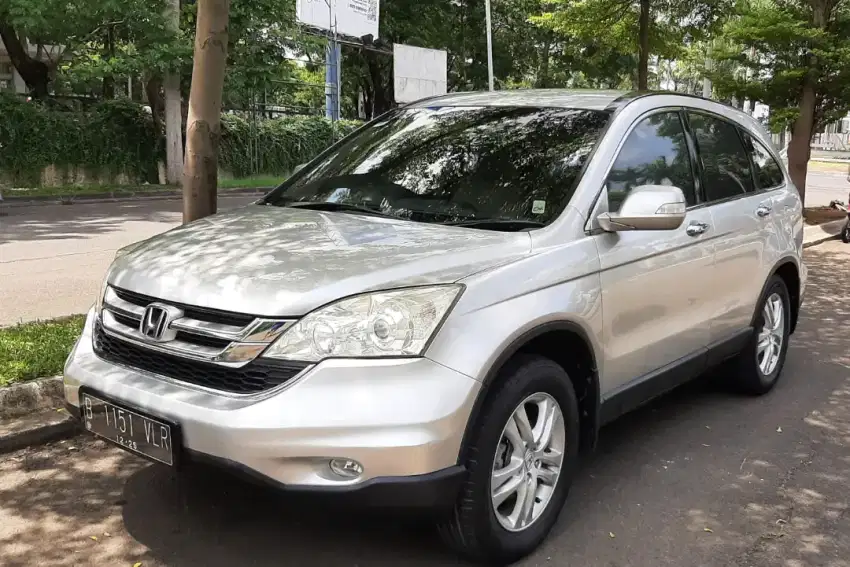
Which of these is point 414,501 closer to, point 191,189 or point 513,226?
point 513,226

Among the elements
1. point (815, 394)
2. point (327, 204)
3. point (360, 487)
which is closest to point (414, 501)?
point (360, 487)

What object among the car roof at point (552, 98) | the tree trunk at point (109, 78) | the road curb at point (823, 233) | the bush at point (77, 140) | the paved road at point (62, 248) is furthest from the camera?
the tree trunk at point (109, 78)

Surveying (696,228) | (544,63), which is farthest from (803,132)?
(544,63)

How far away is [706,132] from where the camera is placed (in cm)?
463

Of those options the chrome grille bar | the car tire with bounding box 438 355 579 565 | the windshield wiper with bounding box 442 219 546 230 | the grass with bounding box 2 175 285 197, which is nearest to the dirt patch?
the grass with bounding box 2 175 285 197

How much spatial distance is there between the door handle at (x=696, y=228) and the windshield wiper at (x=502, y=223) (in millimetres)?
1109

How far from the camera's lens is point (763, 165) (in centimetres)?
524

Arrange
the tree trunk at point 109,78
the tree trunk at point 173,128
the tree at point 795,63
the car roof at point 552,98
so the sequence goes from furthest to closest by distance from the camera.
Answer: the tree trunk at point 173,128 < the tree trunk at point 109,78 < the tree at point 795,63 < the car roof at point 552,98

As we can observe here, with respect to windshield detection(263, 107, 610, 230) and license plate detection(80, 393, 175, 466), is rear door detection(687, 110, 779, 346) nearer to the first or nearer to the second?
windshield detection(263, 107, 610, 230)

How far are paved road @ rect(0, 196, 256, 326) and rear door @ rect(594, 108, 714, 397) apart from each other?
4804 mm

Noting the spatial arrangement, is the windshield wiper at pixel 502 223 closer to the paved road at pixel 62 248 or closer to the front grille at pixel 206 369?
the front grille at pixel 206 369

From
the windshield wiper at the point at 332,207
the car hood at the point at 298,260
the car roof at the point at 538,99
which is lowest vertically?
the car hood at the point at 298,260

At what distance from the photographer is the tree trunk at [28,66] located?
2162 cm

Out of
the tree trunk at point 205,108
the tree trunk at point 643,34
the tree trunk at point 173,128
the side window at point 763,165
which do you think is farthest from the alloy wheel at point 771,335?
the tree trunk at point 173,128
